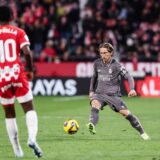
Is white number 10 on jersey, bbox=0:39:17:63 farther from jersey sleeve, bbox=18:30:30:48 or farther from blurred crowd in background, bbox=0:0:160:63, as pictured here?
blurred crowd in background, bbox=0:0:160:63

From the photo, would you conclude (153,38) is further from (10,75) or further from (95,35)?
(10,75)

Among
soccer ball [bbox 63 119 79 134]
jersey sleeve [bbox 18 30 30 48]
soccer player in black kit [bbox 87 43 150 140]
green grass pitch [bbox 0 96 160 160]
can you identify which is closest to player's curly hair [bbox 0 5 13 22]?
jersey sleeve [bbox 18 30 30 48]

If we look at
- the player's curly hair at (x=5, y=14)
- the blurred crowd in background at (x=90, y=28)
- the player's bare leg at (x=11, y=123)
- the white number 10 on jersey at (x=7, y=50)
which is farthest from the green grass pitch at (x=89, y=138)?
the blurred crowd in background at (x=90, y=28)

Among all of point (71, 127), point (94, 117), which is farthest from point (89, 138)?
point (71, 127)

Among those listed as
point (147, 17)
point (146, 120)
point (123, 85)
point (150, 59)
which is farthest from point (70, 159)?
point (147, 17)

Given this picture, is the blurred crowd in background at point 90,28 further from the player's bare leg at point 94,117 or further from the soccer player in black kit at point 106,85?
the player's bare leg at point 94,117

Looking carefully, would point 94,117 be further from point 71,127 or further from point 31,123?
point 31,123

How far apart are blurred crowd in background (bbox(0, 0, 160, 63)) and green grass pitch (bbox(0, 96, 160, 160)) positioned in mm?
7964

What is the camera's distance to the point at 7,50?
31.7ft

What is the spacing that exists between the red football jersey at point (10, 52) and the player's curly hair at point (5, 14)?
15cm

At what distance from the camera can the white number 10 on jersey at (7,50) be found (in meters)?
9.66

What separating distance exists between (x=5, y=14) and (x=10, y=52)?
541 millimetres

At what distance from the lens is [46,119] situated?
16.6m

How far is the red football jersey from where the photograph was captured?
965cm
